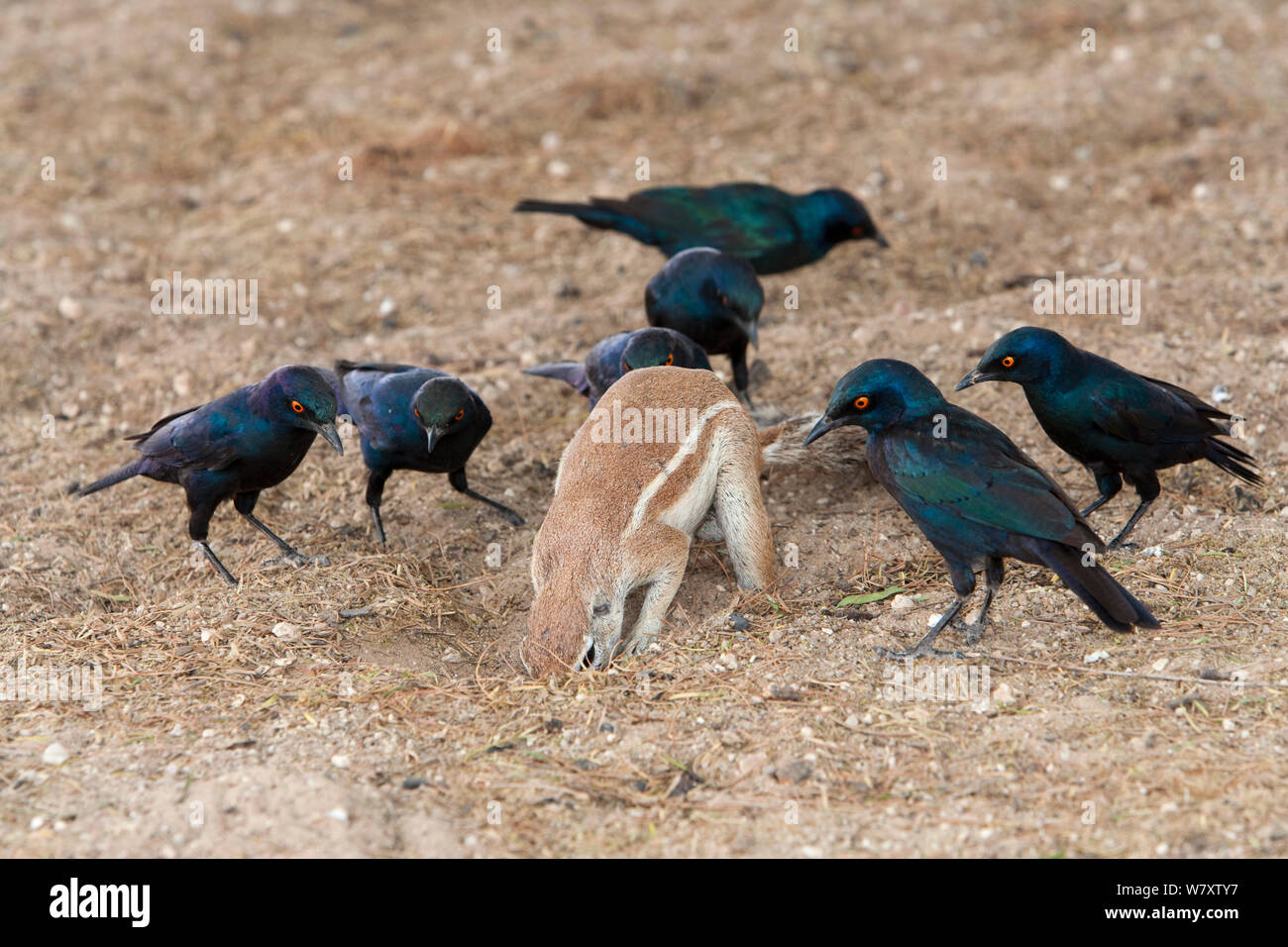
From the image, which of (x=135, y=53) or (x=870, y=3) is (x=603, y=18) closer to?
(x=870, y=3)

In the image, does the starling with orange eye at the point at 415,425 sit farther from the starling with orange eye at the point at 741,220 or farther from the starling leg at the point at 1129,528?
the starling leg at the point at 1129,528

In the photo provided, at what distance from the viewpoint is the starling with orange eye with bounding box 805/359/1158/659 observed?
497 centimetres

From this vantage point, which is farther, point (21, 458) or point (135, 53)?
point (135, 53)

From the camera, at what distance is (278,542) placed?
656cm

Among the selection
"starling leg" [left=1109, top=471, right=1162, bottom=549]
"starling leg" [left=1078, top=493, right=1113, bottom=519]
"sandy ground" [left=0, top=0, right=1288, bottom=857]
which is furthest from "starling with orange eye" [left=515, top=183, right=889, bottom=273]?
"starling leg" [left=1109, top=471, right=1162, bottom=549]

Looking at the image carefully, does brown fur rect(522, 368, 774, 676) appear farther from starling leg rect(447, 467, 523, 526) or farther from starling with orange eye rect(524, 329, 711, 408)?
starling leg rect(447, 467, 523, 526)

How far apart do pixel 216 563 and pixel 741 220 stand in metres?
4.40

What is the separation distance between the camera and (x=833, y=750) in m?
4.61

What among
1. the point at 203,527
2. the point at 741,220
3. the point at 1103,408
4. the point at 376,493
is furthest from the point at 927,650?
the point at 741,220

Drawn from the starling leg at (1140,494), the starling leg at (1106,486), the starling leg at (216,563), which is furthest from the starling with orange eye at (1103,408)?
the starling leg at (216,563)

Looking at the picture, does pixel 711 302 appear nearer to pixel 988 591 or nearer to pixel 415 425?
pixel 415 425

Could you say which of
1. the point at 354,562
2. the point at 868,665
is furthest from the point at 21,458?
the point at 868,665
